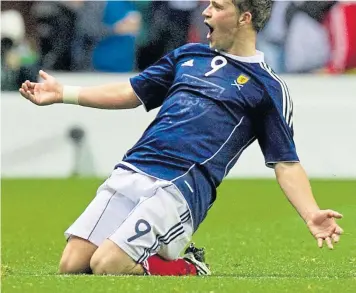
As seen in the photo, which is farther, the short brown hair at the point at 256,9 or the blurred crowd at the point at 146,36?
the blurred crowd at the point at 146,36

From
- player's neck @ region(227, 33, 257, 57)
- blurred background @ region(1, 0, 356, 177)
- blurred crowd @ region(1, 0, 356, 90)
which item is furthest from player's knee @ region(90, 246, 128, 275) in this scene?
blurred crowd @ region(1, 0, 356, 90)

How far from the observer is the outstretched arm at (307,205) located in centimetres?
841

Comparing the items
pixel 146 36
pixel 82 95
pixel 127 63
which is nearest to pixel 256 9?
pixel 82 95

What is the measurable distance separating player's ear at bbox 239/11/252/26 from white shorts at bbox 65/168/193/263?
1.22 meters

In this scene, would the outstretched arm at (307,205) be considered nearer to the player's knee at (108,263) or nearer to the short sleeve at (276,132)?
the short sleeve at (276,132)

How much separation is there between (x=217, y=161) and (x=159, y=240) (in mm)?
659

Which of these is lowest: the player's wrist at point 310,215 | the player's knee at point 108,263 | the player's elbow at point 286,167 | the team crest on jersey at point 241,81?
the player's knee at point 108,263

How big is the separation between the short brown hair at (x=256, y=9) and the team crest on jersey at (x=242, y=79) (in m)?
0.37

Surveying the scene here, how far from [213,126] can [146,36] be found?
11227 millimetres

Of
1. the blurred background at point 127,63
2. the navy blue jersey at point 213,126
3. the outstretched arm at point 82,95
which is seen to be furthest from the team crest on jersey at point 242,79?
the blurred background at point 127,63

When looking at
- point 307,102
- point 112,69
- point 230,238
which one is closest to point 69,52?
Answer: point 112,69

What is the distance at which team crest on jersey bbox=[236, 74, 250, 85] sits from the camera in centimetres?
901

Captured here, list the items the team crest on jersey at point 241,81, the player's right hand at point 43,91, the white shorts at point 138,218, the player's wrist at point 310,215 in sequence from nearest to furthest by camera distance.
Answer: the player's wrist at point 310,215
the white shorts at point 138,218
the team crest on jersey at point 241,81
the player's right hand at point 43,91

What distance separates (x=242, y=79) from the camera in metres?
9.02
